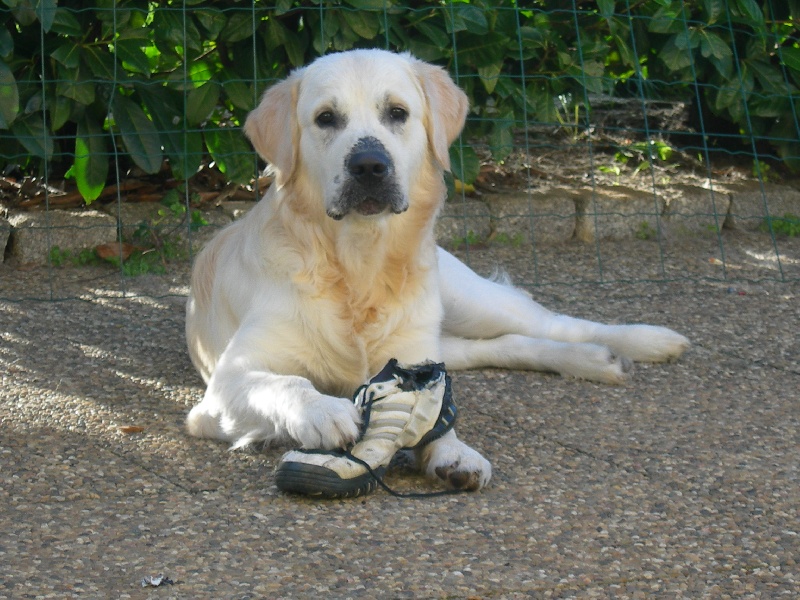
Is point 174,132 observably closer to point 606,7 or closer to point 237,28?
point 237,28

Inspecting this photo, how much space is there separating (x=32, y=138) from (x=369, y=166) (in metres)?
2.88

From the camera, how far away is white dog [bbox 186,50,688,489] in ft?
11.3

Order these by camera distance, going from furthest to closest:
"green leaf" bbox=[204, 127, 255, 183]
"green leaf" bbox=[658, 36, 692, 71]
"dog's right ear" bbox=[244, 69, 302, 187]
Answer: "green leaf" bbox=[658, 36, 692, 71] → "green leaf" bbox=[204, 127, 255, 183] → "dog's right ear" bbox=[244, 69, 302, 187]

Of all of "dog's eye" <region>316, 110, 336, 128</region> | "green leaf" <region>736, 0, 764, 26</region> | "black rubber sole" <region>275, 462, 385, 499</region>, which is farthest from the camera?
"green leaf" <region>736, 0, 764, 26</region>

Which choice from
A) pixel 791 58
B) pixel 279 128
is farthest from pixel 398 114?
pixel 791 58

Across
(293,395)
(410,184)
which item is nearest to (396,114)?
(410,184)

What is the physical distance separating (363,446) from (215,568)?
25.1 inches

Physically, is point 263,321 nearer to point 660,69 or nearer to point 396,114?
point 396,114

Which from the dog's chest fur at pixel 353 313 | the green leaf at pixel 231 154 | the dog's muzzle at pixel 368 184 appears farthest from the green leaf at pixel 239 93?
the dog's muzzle at pixel 368 184

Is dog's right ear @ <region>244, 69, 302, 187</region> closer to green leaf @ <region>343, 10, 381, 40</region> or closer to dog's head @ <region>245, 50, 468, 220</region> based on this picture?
dog's head @ <region>245, 50, 468, 220</region>

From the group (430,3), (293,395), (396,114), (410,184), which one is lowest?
(293,395)

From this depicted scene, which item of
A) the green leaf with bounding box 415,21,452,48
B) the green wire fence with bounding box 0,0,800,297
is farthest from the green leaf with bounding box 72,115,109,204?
the green leaf with bounding box 415,21,452,48

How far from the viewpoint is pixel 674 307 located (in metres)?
5.44

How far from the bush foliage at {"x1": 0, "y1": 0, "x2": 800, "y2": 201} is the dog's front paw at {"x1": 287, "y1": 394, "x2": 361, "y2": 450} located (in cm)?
302
